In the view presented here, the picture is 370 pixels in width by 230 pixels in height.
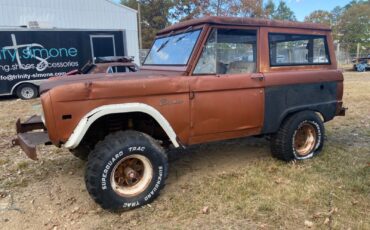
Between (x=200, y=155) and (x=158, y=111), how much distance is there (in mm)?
1913

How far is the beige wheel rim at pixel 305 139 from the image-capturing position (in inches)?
200

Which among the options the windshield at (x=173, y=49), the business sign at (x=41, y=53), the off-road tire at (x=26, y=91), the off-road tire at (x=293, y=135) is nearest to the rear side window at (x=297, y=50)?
the off-road tire at (x=293, y=135)

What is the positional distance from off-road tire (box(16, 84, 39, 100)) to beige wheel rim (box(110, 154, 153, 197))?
10694 millimetres

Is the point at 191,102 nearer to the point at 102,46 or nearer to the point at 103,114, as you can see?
the point at 103,114

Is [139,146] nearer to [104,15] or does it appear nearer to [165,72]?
[165,72]

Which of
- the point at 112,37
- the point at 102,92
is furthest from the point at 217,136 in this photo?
the point at 112,37

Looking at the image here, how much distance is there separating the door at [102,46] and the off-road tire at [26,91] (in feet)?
8.49

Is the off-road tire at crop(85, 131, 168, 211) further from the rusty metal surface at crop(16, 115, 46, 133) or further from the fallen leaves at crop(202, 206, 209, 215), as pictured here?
the rusty metal surface at crop(16, 115, 46, 133)

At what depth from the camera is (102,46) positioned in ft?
46.7

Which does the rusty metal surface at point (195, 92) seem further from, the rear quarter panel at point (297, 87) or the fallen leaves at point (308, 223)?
the fallen leaves at point (308, 223)

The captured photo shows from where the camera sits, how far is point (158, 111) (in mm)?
3768

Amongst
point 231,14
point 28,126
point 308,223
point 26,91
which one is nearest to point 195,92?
point 308,223

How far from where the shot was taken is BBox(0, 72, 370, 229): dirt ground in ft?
11.4

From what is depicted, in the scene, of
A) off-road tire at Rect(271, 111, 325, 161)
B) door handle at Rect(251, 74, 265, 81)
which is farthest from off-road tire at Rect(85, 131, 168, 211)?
off-road tire at Rect(271, 111, 325, 161)
